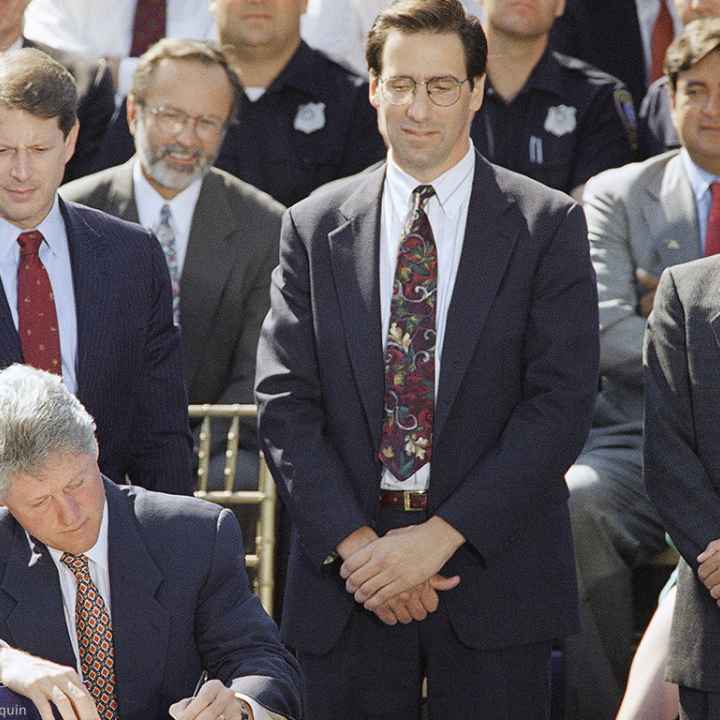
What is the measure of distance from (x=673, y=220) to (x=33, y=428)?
2.78 m

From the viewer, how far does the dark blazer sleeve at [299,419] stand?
4094 millimetres

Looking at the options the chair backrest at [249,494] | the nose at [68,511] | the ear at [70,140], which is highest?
the ear at [70,140]

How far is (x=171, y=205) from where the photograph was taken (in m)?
5.68

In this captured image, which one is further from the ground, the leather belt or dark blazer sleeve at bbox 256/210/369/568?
dark blazer sleeve at bbox 256/210/369/568

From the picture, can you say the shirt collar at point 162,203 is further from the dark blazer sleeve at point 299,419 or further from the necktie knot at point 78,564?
the necktie knot at point 78,564

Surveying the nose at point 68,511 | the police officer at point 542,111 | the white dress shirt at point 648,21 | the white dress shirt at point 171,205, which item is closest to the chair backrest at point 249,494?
the white dress shirt at point 171,205

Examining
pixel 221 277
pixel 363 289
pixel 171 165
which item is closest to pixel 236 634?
pixel 363 289

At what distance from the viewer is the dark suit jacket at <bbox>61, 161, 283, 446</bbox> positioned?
5496 millimetres

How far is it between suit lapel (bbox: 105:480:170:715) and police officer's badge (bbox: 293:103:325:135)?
312 centimetres

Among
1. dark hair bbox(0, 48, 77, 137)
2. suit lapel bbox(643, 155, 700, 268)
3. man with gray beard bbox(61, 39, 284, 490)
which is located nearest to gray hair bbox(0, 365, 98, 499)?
dark hair bbox(0, 48, 77, 137)

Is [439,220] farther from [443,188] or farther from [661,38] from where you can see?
[661,38]

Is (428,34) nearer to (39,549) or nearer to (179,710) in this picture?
(39,549)

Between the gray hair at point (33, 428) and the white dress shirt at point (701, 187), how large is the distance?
8.93 feet

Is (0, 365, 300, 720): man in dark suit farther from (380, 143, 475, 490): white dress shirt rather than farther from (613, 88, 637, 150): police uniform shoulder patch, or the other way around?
(613, 88, 637, 150): police uniform shoulder patch
